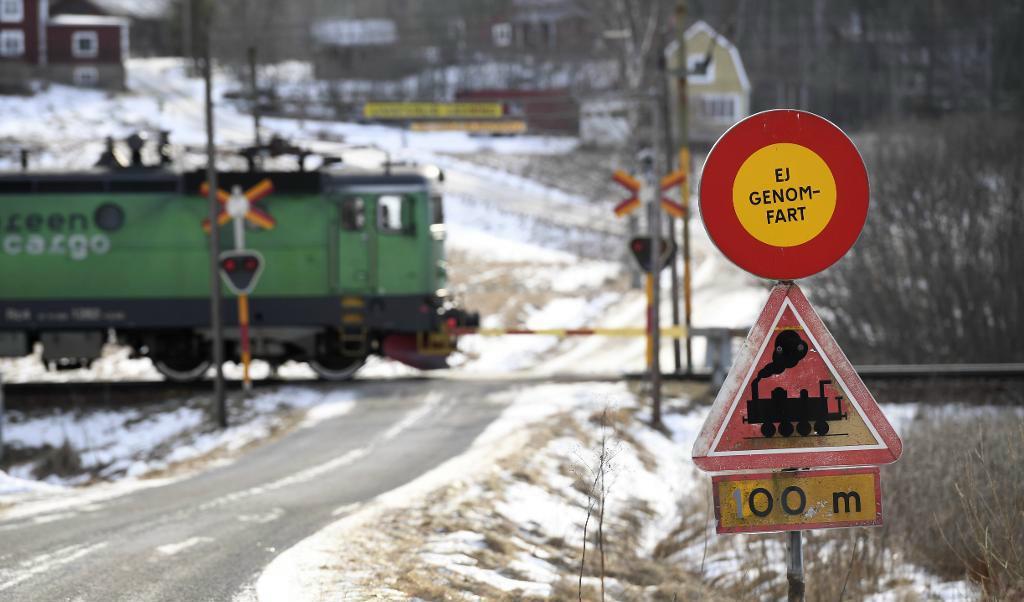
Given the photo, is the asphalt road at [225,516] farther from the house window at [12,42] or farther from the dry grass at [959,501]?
the house window at [12,42]

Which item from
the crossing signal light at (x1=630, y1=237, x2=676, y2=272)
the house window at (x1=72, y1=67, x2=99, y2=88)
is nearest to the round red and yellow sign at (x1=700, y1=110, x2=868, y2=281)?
the crossing signal light at (x1=630, y1=237, x2=676, y2=272)

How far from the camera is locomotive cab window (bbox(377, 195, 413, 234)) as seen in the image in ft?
71.3

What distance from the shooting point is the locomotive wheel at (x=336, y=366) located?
22078 mm

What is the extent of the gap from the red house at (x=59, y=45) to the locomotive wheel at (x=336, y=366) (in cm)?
2236

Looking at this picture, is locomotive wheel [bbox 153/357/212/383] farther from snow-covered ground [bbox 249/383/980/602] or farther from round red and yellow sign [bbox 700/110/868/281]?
round red and yellow sign [bbox 700/110/868/281]

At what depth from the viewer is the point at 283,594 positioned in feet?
23.2

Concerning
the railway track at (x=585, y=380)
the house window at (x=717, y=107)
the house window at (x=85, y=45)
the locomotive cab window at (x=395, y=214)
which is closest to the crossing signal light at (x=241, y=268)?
the railway track at (x=585, y=380)

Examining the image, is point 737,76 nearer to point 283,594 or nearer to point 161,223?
point 161,223

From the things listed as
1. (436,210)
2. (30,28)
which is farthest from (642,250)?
(30,28)

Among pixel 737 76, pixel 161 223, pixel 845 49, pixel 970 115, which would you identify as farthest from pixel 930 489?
pixel 845 49

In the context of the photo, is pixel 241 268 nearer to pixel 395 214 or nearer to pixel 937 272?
pixel 395 214

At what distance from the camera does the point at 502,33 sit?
70750mm

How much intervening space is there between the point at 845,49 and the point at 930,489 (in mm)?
61093

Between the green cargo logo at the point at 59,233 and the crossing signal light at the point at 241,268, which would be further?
the green cargo logo at the point at 59,233
